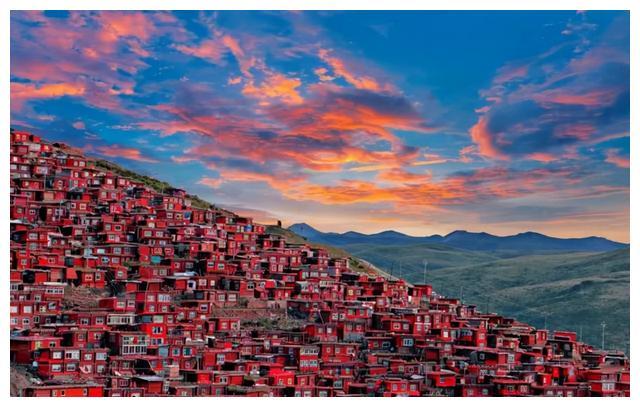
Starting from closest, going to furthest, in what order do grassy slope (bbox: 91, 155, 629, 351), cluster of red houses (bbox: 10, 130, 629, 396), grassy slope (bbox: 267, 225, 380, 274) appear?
cluster of red houses (bbox: 10, 130, 629, 396)
grassy slope (bbox: 267, 225, 380, 274)
grassy slope (bbox: 91, 155, 629, 351)

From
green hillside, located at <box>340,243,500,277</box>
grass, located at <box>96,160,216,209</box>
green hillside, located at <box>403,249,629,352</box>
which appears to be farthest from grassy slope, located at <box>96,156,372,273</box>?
green hillside, located at <box>340,243,500,277</box>

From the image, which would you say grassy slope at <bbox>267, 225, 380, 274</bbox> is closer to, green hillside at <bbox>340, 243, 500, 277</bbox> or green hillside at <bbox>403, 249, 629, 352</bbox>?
green hillside at <bbox>403, 249, 629, 352</bbox>

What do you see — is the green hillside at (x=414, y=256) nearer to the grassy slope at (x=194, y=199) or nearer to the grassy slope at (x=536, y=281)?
the grassy slope at (x=536, y=281)

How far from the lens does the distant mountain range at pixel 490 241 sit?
4403cm

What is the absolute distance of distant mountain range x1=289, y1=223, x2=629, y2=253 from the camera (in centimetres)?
4403

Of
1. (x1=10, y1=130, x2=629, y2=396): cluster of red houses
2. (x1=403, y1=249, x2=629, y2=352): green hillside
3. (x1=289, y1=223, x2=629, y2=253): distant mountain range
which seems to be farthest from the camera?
(x1=289, y1=223, x2=629, y2=253): distant mountain range

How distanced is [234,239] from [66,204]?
4.03 metres

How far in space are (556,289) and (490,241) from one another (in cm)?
2185

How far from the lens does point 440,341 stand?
1828 cm

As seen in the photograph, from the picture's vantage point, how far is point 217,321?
706 inches

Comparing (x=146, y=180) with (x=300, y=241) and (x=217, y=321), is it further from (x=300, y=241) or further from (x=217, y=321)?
(x=217, y=321)

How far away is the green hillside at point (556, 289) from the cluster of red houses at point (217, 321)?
7.38 metres

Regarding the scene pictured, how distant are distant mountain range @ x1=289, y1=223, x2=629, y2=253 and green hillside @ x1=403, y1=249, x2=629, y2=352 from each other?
104cm

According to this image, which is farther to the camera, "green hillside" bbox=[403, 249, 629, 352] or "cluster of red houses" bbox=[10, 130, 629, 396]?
"green hillside" bbox=[403, 249, 629, 352]
